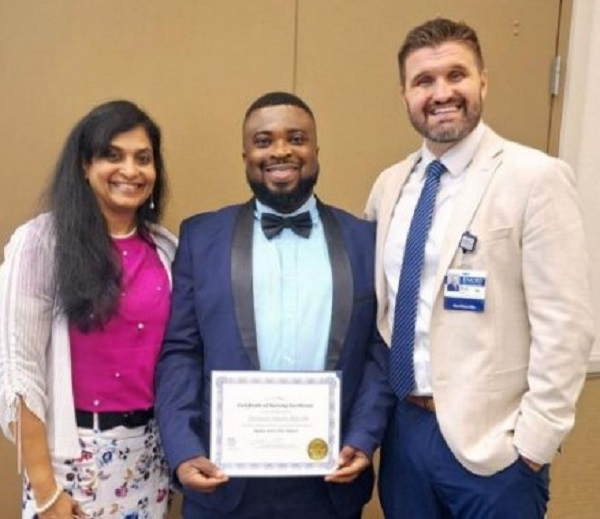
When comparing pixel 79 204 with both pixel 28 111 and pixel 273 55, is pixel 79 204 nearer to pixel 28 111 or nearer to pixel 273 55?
pixel 28 111

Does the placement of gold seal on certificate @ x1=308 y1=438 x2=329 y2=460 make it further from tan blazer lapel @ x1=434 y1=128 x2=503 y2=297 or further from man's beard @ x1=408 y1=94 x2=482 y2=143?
man's beard @ x1=408 y1=94 x2=482 y2=143

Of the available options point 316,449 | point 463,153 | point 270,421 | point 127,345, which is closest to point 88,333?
point 127,345

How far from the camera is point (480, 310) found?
1.60 metres

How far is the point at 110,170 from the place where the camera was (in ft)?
5.60

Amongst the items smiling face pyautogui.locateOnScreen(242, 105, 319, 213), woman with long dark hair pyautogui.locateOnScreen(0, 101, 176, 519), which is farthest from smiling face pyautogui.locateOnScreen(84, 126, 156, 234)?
smiling face pyautogui.locateOnScreen(242, 105, 319, 213)

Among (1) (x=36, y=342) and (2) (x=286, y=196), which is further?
(2) (x=286, y=196)

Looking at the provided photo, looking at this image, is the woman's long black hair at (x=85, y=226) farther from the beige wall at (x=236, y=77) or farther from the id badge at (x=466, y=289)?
the id badge at (x=466, y=289)

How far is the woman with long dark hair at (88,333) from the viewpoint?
1.62 m

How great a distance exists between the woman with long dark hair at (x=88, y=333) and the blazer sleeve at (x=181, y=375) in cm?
4

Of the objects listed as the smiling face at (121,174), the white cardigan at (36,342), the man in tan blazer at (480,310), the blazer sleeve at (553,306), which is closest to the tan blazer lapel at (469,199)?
the man in tan blazer at (480,310)

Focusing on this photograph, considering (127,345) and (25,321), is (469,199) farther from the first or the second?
(25,321)

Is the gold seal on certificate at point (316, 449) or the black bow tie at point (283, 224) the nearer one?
the gold seal on certificate at point (316, 449)

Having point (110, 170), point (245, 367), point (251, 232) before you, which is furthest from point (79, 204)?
point (245, 367)

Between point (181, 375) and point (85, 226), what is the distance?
0.40 metres
